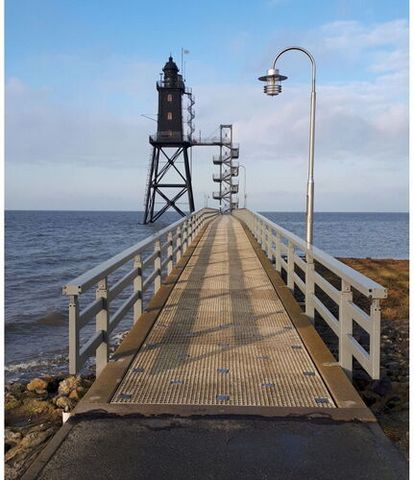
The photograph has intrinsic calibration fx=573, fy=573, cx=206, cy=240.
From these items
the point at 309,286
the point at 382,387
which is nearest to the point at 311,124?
the point at 309,286

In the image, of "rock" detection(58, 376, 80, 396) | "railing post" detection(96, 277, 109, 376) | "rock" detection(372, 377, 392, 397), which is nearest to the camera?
"railing post" detection(96, 277, 109, 376)

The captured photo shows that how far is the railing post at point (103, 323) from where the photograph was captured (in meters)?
5.72

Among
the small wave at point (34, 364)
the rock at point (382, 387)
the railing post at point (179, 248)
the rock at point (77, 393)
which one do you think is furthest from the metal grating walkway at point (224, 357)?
the railing post at point (179, 248)

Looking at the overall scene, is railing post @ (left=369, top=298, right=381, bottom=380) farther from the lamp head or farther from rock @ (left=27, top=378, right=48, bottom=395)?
the lamp head

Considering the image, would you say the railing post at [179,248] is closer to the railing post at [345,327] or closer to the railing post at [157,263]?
the railing post at [157,263]

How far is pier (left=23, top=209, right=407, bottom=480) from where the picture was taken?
3709mm

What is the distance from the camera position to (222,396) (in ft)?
16.0

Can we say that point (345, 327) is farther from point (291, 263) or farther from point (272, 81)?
point (272, 81)

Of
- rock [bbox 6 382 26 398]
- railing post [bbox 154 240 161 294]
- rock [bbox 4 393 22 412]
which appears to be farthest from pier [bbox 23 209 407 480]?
rock [bbox 6 382 26 398]

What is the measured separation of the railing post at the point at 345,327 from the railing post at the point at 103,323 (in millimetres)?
2326

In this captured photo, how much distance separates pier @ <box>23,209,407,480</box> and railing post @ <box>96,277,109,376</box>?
1cm

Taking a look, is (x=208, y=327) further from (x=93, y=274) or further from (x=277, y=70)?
(x=277, y=70)

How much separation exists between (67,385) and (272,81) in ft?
25.2

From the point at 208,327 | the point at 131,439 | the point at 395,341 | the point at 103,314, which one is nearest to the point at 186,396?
the point at 131,439
